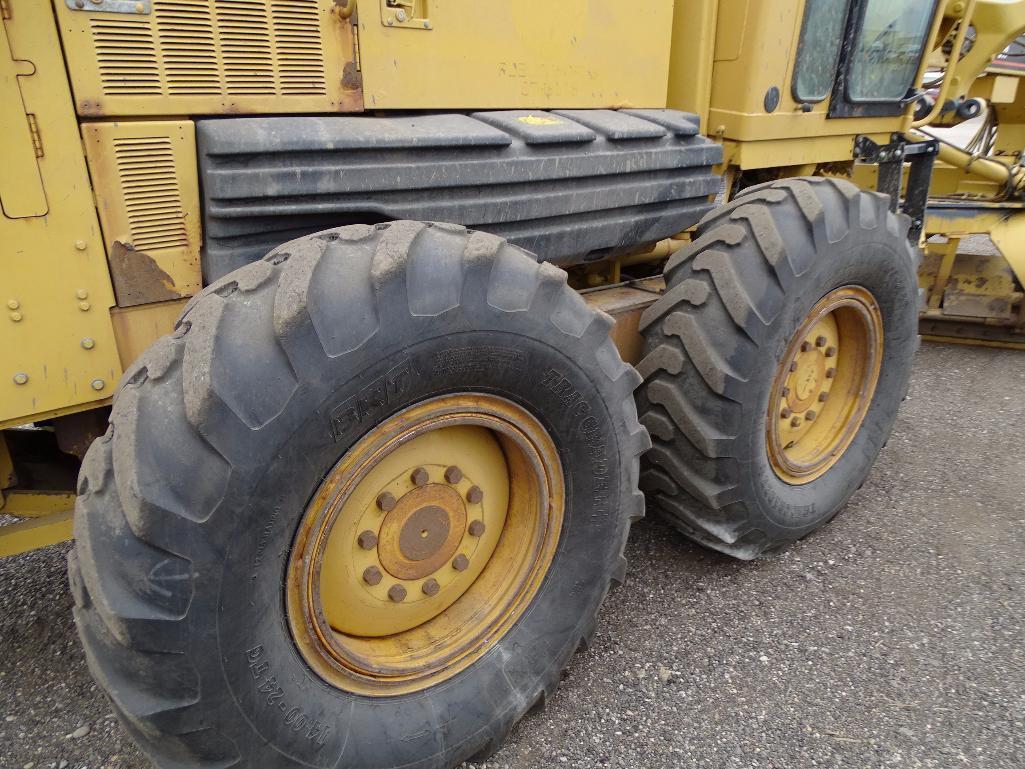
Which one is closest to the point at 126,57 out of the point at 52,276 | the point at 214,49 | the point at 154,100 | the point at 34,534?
the point at 154,100

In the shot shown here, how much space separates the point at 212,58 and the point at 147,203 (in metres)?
0.40

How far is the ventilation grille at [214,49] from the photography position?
1.73 metres

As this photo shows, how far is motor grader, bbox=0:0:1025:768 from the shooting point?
4.96 ft

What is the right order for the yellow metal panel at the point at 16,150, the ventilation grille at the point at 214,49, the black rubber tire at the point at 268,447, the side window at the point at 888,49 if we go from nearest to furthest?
the black rubber tire at the point at 268,447
the yellow metal panel at the point at 16,150
the ventilation grille at the point at 214,49
the side window at the point at 888,49

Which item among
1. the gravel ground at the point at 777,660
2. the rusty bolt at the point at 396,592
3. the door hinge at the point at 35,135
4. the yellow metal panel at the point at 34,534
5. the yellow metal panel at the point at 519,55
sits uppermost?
the yellow metal panel at the point at 519,55

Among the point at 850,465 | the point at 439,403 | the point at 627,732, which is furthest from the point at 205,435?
the point at 850,465

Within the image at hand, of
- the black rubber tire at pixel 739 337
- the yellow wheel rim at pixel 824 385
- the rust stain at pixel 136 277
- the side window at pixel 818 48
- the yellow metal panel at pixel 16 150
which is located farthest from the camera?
the side window at pixel 818 48

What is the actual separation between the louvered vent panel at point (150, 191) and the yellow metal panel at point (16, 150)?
177 mm

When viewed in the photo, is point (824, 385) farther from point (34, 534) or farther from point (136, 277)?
point (34, 534)

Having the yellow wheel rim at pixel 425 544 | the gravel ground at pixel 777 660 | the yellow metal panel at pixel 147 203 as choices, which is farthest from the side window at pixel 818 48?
the yellow metal panel at pixel 147 203

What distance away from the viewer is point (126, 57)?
1738 millimetres

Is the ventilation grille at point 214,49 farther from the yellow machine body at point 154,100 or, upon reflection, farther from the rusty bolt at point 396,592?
the rusty bolt at point 396,592

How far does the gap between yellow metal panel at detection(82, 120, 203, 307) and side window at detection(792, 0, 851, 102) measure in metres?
2.42

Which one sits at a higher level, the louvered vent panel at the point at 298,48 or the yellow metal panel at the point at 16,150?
the louvered vent panel at the point at 298,48
